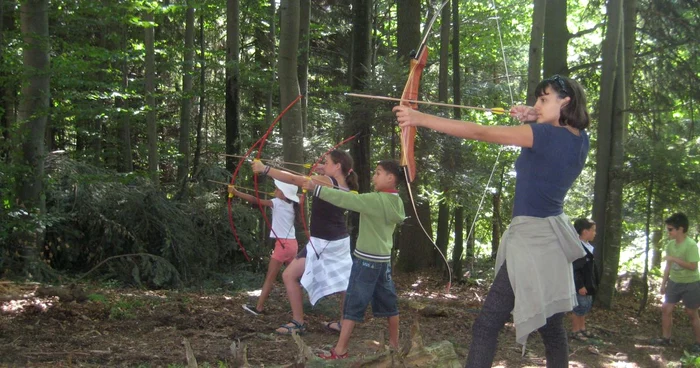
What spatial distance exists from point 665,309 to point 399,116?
19.6 feet

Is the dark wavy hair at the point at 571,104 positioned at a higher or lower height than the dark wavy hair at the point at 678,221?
higher

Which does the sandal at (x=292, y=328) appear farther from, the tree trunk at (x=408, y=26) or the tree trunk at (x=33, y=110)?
the tree trunk at (x=408, y=26)

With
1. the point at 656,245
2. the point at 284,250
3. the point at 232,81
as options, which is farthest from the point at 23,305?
the point at 656,245

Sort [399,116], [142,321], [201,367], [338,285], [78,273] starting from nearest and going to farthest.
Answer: [399,116] → [201,367] → [338,285] → [142,321] → [78,273]

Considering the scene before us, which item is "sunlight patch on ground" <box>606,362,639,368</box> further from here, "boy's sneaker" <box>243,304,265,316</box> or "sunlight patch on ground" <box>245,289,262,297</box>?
"sunlight patch on ground" <box>245,289,262,297</box>

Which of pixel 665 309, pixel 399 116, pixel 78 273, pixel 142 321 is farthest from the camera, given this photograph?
pixel 78 273

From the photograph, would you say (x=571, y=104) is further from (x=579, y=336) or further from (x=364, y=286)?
(x=579, y=336)

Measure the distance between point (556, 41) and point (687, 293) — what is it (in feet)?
15.6

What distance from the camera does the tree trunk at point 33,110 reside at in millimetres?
7660

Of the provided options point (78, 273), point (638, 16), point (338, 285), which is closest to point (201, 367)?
point (338, 285)

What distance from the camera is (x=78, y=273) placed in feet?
30.4

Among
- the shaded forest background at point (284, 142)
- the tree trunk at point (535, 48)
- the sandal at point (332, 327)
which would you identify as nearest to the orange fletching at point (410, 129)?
the sandal at point (332, 327)

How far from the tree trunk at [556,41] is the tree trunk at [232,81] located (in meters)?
5.53

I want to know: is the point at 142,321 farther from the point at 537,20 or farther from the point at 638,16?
the point at 638,16
